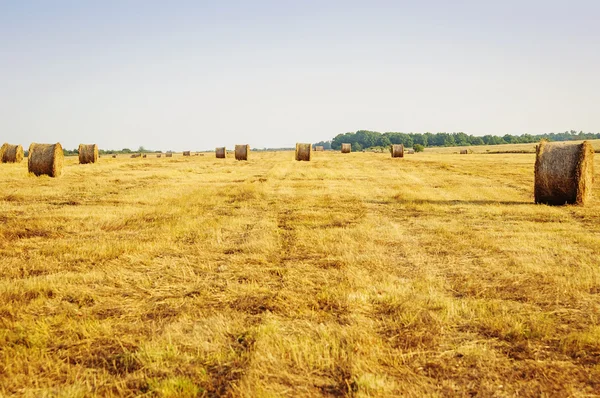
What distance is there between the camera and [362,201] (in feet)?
48.8

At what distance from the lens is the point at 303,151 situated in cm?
4144

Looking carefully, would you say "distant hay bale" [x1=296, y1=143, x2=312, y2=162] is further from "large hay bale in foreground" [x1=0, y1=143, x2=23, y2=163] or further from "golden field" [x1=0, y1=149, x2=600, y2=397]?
"golden field" [x1=0, y1=149, x2=600, y2=397]

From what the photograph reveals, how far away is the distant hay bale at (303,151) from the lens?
41.4m

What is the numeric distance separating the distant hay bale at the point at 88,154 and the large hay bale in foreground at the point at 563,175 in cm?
3099

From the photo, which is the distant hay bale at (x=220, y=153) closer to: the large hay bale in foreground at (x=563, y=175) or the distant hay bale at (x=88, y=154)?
the distant hay bale at (x=88, y=154)

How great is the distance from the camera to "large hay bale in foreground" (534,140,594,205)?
1408 centimetres

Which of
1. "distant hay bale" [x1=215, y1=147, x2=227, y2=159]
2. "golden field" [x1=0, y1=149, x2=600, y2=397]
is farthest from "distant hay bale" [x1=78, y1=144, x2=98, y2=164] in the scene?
"golden field" [x1=0, y1=149, x2=600, y2=397]

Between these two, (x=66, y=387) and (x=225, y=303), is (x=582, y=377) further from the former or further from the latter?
(x=66, y=387)

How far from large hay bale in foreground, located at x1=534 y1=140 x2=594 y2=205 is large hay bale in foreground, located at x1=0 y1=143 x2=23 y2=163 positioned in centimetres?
3402

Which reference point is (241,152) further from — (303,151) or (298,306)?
(298,306)

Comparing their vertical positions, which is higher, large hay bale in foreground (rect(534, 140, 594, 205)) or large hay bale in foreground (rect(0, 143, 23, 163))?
large hay bale in foreground (rect(0, 143, 23, 163))

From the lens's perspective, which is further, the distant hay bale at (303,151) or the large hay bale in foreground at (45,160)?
the distant hay bale at (303,151)

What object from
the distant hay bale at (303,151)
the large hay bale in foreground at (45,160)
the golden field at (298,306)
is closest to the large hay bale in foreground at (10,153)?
the large hay bale in foreground at (45,160)

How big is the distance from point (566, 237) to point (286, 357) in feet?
24.0
